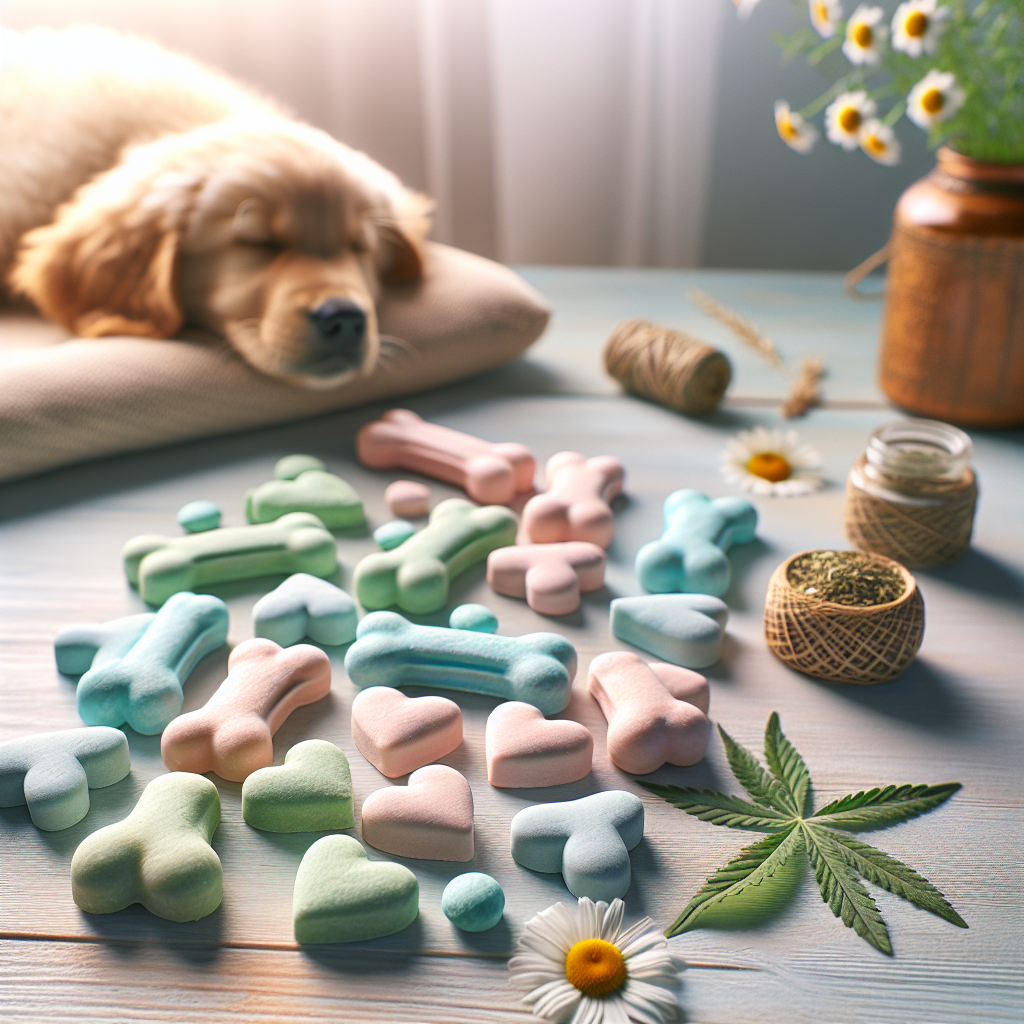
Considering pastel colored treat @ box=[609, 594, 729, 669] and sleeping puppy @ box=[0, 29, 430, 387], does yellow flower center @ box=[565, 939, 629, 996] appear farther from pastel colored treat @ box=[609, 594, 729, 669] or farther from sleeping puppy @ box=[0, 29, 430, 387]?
sleeping puppy @ box=[0, 29, 430, 387]

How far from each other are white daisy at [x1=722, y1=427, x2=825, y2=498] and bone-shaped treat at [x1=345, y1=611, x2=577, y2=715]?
15.9 inches

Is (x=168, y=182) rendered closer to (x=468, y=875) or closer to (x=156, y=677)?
(x=156, y=677)

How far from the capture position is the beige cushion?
108cm

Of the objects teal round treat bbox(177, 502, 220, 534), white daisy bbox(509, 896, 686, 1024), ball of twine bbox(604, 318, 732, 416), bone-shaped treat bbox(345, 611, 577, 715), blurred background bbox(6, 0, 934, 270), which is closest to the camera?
white daisy bbox(509, 896, 686, 1024)

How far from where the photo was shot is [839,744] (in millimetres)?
763

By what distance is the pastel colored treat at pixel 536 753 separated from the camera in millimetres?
706

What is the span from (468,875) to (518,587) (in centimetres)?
34

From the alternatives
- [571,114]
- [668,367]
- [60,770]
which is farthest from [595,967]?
[571,114]

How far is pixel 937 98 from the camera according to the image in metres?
1.08

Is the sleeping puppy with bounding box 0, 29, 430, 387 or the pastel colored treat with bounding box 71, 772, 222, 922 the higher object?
the sleeping puppy with bounding box 0, 29, 430, 387

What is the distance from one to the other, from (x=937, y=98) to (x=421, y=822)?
897 mm

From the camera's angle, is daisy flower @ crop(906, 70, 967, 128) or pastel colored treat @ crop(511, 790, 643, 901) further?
daisy flower @ crop(906, 70, 967, 128)

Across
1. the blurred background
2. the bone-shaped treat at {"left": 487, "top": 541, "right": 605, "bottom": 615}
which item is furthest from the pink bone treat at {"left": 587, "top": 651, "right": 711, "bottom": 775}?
the blurred background

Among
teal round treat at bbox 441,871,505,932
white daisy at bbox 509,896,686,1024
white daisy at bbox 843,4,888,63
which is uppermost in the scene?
white daisy at bbox 843,4,888,63
